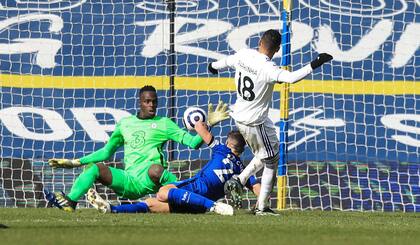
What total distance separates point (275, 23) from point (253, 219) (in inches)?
253

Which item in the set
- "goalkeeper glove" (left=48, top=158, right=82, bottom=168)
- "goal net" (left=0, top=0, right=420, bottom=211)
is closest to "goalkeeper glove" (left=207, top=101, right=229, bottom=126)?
"goalkeeper glove" (left=48, top=158, right=82, bottom=168)

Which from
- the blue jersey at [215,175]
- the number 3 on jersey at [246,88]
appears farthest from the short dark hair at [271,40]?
the blue jersey at [215,175]

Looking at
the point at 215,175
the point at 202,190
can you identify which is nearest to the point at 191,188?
the point at 202,190

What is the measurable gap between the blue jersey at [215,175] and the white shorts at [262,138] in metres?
0.33

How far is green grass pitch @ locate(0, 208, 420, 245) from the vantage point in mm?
6520

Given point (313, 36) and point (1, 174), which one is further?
point (313, 36)

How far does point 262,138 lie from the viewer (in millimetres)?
9703

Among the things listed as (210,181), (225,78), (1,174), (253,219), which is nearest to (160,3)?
(225,78)

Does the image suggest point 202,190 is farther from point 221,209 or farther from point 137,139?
point 137,139

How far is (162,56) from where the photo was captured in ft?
47.1

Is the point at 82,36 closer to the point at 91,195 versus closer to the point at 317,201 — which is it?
the point at 317,201

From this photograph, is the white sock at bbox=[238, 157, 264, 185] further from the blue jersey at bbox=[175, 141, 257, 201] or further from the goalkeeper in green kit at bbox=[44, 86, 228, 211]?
the goalkeeper in green kit at bbox=[44, 86, 228, 211]

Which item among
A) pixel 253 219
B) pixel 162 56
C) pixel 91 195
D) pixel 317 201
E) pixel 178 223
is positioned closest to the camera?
pixel 178 223

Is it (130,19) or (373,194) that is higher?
(130,19)
